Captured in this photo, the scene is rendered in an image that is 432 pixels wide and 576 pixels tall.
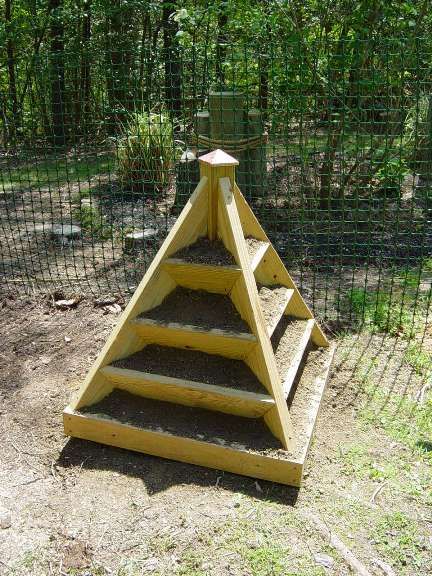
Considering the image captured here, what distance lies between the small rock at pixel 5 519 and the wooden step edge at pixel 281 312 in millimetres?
1446

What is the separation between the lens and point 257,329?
9.62ft

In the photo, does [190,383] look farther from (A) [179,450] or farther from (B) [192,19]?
(B) [192,19]

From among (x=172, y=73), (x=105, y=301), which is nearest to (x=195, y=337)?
(x=105, y=301)

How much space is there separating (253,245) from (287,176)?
2461 millimetres

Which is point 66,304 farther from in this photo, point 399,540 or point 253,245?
point 399,540

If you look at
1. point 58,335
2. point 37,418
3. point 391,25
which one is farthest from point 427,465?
point 391,25

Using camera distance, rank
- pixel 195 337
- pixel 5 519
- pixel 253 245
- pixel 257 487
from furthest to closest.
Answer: pixel 253 245
pixel 195 337
pixel 257 487
pixel 5 519

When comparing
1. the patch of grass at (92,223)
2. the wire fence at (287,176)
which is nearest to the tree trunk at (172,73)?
the wire fence at (287,176)

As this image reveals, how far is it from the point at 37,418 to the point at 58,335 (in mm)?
972

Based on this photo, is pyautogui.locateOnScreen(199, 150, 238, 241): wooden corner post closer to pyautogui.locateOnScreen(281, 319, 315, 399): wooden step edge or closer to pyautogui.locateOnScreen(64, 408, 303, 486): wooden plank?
pyautogui.locateOnScreen(281, 319, 315, 399): wooden step edge

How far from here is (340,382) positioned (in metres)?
3.77

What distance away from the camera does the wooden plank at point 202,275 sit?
9.97 ft

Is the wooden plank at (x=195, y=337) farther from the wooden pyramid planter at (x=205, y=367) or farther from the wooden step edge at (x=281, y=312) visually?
the wooden step edge at (x=281, y=312)

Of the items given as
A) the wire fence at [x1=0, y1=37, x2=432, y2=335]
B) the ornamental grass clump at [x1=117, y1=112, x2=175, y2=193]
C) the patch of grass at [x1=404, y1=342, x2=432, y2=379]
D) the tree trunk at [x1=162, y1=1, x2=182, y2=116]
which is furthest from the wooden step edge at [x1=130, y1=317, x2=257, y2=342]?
the ornamental grass clump at [x1=117, y1=112, x2=175, y2=193]
